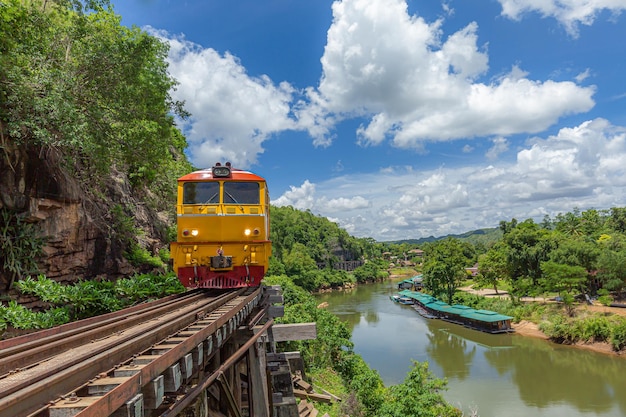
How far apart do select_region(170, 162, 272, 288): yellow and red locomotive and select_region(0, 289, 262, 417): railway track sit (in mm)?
4390

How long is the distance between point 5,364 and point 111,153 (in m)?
11.4

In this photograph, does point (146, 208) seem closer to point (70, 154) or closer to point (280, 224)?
point (70, 154)

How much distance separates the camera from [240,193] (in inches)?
418

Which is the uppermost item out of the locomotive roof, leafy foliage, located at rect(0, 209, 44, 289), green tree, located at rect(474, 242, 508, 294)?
the locomotive roof

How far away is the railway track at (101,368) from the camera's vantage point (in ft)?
8.46

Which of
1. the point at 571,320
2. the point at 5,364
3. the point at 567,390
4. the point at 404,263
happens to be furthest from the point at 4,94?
the point at 404,263

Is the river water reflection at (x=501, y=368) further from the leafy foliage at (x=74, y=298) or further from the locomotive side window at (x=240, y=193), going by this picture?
the leafy foliage at (x=74, y=298)

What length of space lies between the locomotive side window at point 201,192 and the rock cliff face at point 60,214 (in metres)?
4.89

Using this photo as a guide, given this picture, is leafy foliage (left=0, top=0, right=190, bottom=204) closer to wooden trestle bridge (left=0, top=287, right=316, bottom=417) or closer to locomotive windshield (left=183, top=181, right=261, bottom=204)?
locomotive windshield (left=183, top=181, right=261, bottom=204)

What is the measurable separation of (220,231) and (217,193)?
1074 mm

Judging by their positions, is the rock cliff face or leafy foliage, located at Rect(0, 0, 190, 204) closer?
leafy foliage, located at Rect(0, 0, 190, 204)

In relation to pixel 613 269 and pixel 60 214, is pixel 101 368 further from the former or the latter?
pixel 613 269

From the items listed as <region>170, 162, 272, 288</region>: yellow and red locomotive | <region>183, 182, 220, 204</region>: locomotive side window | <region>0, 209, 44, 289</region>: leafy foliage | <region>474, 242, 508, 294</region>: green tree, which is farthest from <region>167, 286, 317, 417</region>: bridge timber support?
<region>474, 242, 508, 294</region>: green tree

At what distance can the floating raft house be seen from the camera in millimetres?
35031
